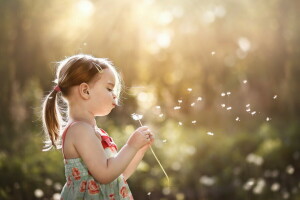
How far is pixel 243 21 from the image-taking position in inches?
579

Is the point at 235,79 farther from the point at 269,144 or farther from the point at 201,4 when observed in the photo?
the point at 269,144

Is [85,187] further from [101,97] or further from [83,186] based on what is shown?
[101,97]

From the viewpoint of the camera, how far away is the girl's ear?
2404 mm

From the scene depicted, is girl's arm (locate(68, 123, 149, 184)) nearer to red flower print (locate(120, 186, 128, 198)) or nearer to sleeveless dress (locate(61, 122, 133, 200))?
sleeveless dress (locate(61, 122, 133, 200))

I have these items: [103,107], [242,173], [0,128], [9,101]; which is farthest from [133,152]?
[9,101]

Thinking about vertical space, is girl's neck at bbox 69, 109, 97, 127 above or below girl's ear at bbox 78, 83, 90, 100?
below

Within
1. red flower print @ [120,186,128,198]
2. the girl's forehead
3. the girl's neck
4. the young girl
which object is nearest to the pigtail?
the young girl

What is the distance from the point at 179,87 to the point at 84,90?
14631 millimetres

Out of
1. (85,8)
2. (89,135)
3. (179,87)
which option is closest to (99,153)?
(89,135)

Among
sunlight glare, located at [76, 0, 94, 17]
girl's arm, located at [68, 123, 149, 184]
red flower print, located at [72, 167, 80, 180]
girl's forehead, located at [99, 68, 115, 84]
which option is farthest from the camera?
sunlight glare, located at [76, 0, 94, 17]

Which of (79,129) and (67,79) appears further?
(67,79)

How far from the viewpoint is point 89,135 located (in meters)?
2.30

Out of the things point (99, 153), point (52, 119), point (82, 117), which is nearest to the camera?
point (99, 153)

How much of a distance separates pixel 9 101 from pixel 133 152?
7074mm
